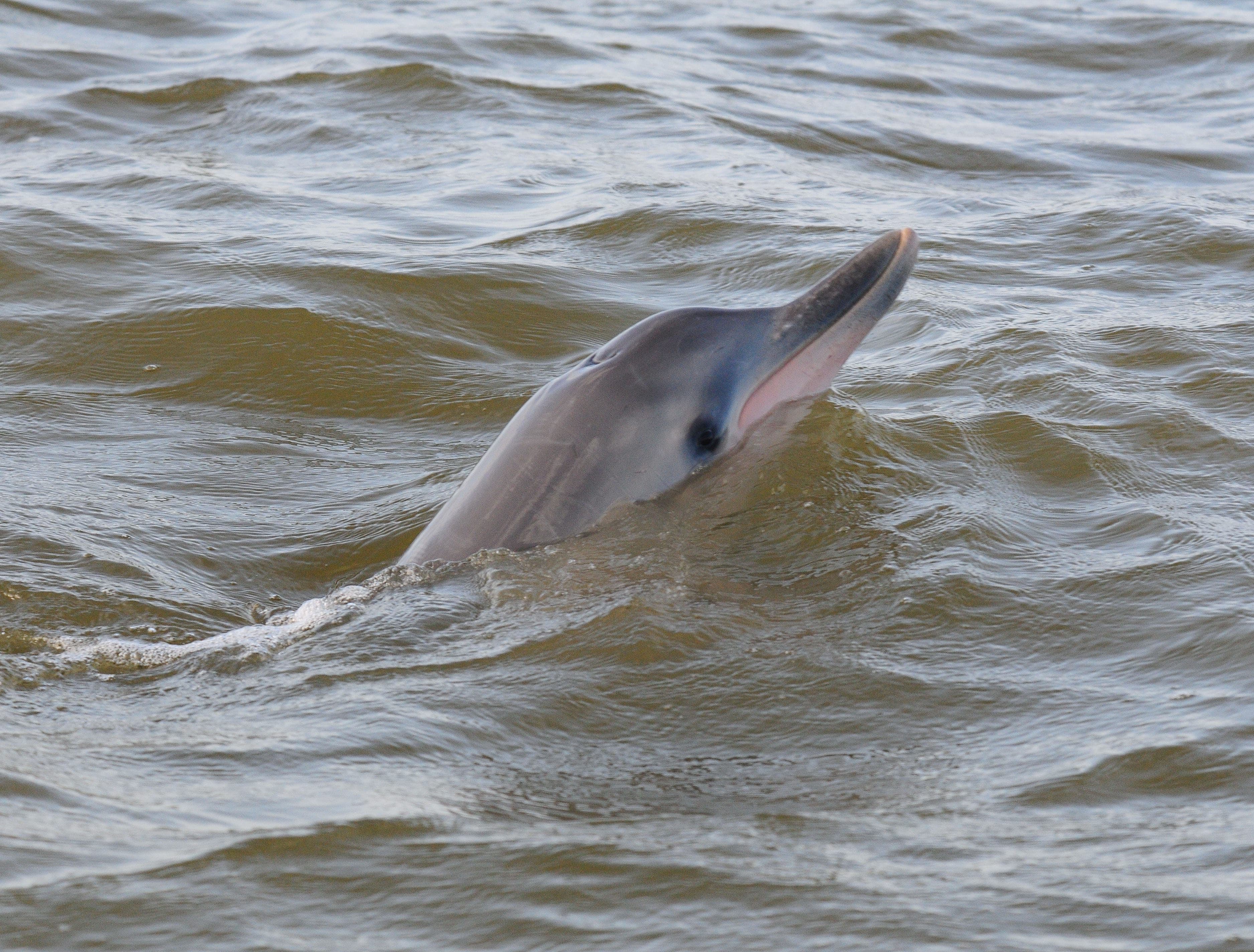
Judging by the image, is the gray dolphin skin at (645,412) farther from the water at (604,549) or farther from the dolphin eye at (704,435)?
the water at (604,549)

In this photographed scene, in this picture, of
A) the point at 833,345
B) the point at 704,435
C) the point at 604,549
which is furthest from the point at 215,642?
the point at 833,345

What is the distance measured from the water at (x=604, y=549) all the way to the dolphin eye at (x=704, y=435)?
184 mm

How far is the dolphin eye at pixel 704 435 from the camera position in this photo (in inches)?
199

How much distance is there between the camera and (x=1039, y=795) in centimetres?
346

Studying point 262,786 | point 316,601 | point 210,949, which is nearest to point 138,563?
point 316,601

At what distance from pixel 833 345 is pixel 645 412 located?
29.9 inches

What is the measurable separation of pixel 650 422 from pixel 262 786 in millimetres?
1906

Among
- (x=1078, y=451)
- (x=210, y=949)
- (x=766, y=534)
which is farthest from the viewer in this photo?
(x=1078, y=451)

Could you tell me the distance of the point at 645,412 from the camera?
195 inches

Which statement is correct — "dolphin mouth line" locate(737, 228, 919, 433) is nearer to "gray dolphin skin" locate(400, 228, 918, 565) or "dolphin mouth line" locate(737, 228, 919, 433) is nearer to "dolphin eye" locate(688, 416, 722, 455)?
"gray dolphin skin" locate(400, 228, 918, 565)

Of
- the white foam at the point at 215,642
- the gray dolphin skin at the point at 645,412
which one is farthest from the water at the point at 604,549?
the gray dolphin skin at the point at 645,412

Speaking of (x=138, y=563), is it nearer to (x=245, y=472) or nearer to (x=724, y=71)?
(x=245, y=472)

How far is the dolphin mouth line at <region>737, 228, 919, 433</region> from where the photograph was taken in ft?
17.2

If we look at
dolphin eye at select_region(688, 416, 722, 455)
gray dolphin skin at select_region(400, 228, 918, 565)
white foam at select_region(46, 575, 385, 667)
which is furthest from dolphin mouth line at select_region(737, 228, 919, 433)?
white foam at select_region(46, 575, 385, 667)
